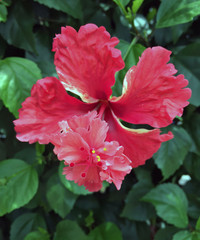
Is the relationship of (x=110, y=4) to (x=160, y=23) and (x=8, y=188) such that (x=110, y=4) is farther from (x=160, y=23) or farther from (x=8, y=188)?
(x=8, y=188)

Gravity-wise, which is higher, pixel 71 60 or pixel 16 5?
pixel 71 60

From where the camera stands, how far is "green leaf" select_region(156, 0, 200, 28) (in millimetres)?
769

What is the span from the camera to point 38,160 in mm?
1107

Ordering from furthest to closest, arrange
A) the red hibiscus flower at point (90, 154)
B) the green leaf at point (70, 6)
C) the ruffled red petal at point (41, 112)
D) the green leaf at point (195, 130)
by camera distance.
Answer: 1. the green leaf at point (195, 130)
2. the green leaf at point (70, 6)
3. the ruffled red petal at point (41, 112)
4. the red hibiscus flower at point (90, 154)

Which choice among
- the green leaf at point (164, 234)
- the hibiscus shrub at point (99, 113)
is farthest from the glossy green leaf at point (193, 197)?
the green leaf at point (164, 234)

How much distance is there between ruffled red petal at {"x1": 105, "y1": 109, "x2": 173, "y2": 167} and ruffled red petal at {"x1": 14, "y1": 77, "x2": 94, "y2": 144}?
0.13 m

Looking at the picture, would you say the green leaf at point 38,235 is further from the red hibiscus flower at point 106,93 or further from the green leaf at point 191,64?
the green leaf at point 191,64

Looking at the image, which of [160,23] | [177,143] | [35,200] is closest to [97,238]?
[35,200]

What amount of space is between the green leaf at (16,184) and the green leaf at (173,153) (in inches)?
17.8

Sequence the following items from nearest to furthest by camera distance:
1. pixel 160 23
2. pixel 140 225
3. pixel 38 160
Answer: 1. pixel 160 23
2. pixel 38 160
3. pixel 140 225

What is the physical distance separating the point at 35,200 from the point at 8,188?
0.77ft

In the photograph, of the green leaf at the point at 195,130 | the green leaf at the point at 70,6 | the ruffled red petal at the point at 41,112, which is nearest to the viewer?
the ruffled red petal at the point at 41,112

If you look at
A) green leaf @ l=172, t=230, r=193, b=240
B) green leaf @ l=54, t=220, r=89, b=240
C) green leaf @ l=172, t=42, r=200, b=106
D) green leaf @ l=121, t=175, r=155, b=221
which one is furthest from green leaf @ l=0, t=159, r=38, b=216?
green leaf @ l=172, t=42, r=200, b=106

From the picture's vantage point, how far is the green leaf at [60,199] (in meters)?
1.07
